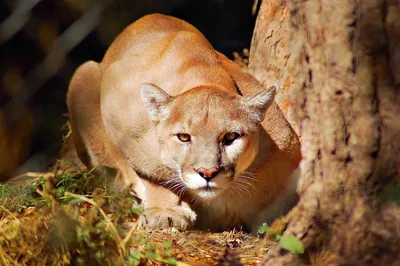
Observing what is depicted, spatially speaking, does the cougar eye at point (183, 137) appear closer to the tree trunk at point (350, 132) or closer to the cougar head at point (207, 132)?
the cougar head at point (207, 132)

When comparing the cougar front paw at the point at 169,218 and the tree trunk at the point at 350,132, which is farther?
the cougar front paw at the point at 169,218

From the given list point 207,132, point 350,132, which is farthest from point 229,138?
point 350,132

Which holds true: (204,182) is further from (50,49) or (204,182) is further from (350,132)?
(50,49)

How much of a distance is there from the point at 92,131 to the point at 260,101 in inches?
50.6

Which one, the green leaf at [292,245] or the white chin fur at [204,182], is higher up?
the green leaf at [292,245]

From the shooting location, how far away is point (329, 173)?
2.28 meters

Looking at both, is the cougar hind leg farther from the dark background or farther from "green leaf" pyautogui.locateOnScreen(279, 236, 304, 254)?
"green leaf" pyautogui.locateOnScreen(279, 236, 304, 254)

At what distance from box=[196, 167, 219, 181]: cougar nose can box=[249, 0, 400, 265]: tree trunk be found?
55cm

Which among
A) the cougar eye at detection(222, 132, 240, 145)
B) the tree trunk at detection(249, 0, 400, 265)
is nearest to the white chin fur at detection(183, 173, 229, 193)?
the cougar eye at detection(222, 132, 240, 145)

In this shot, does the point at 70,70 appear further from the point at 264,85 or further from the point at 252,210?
the point at 252,210

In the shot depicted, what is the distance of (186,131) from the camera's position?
298 cm

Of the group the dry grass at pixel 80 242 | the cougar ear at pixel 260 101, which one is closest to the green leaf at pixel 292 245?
the dry grass at pixel 80 242

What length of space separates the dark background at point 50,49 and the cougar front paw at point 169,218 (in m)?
0.87

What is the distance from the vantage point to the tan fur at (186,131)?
9.71ft
